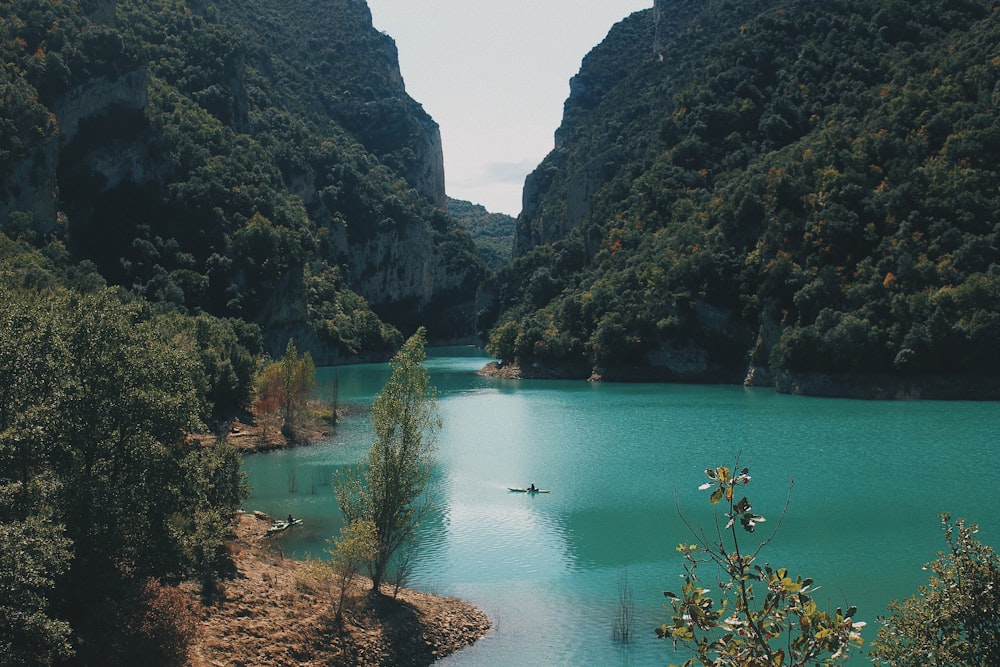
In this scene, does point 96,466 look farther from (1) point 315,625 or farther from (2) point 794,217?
(2) point 794,217

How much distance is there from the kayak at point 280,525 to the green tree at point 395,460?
761 cm

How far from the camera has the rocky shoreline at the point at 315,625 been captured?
63.0 ft

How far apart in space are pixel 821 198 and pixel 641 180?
42.8 metres

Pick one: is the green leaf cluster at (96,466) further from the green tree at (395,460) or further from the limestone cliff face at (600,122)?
the limestone cliff face at (600,122)

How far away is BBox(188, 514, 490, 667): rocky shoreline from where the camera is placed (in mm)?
19188

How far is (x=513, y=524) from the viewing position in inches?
1337

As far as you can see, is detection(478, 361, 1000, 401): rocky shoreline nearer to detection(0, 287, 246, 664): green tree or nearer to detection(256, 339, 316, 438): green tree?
detection(256, 339, 316, 438): green tree

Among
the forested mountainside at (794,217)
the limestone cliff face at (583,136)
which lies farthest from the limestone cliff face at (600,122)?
the forested mountainside at (794,217)

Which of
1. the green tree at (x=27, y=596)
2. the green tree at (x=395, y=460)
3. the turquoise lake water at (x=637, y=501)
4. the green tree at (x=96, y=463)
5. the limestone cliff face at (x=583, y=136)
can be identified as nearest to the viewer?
the green tree at (x=27, y=596)

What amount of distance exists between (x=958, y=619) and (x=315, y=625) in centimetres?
1548

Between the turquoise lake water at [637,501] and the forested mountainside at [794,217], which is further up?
the forested mountainside at [794,217]

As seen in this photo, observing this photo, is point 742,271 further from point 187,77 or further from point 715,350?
point 187,77

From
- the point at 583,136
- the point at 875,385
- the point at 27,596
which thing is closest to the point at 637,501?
the point at 27,596

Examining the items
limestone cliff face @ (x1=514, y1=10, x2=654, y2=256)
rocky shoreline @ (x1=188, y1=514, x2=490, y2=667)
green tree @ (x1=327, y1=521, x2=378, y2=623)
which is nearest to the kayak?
rocky shoreline @ (x1=188, y1=514, x2=490, y2=667)
